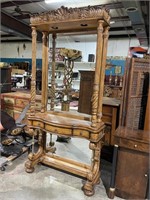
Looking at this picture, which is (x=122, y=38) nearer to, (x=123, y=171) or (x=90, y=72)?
(x=90, y=72)

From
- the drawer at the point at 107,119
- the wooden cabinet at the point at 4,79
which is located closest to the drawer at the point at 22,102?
the wooden cabinet at the point at 4,79

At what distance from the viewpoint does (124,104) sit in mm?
2592

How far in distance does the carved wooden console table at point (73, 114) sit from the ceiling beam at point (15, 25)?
325cm

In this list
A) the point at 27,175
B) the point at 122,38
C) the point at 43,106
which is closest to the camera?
the point at 27,175

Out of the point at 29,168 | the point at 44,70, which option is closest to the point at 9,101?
the point at 44,70

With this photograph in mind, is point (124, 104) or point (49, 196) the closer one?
point (49, 196)

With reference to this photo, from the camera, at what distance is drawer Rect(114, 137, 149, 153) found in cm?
197

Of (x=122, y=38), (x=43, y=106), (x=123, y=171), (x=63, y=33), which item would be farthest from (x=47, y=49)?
(x=122, y=38)

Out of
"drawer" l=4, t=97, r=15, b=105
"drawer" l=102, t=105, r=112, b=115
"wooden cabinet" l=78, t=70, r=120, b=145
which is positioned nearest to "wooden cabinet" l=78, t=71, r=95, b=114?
"wooden cabinet" l=78, t=70, r=120, b=145

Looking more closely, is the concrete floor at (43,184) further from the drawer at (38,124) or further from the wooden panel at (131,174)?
the drawer at (38,124)

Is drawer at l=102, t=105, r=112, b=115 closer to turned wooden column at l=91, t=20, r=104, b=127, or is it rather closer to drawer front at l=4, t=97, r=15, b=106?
turned wooden column at l=91, t=20, r=104, b=127

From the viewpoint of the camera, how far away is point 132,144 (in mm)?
2020

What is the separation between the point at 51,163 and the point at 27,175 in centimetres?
37

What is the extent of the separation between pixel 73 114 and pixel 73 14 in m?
1.35
